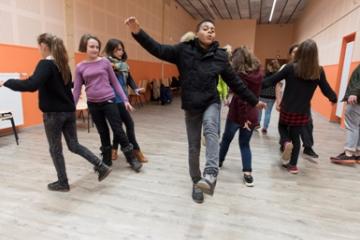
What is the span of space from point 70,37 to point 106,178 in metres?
3.80

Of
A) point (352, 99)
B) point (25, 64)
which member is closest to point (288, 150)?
point (352, 99)

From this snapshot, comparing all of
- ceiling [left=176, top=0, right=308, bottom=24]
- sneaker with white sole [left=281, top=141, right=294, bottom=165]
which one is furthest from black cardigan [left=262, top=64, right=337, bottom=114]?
ceiling [left=176, top=0, right=308, bottom=24]

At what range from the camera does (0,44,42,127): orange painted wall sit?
415cm

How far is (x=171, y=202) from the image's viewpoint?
88.2 inches

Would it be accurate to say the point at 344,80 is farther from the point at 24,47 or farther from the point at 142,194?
the point at 24,47

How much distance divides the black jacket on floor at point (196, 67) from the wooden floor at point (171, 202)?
877mm

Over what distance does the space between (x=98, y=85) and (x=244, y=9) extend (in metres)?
11.1

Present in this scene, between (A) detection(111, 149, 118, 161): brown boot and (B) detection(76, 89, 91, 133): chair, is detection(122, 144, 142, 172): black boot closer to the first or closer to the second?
(A) detection(111, 149, 118, 161): brown boot

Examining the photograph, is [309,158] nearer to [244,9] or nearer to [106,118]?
[106,118]

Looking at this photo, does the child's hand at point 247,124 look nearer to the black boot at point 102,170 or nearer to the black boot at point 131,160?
the black boot at point 131,160

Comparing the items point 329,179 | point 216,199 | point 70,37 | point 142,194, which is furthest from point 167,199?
point 70,37

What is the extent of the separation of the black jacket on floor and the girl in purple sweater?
0.84 m

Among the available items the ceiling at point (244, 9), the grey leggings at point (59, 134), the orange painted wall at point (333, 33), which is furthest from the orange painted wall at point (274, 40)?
the grey leggings at point (59, 134)

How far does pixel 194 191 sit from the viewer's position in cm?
230
